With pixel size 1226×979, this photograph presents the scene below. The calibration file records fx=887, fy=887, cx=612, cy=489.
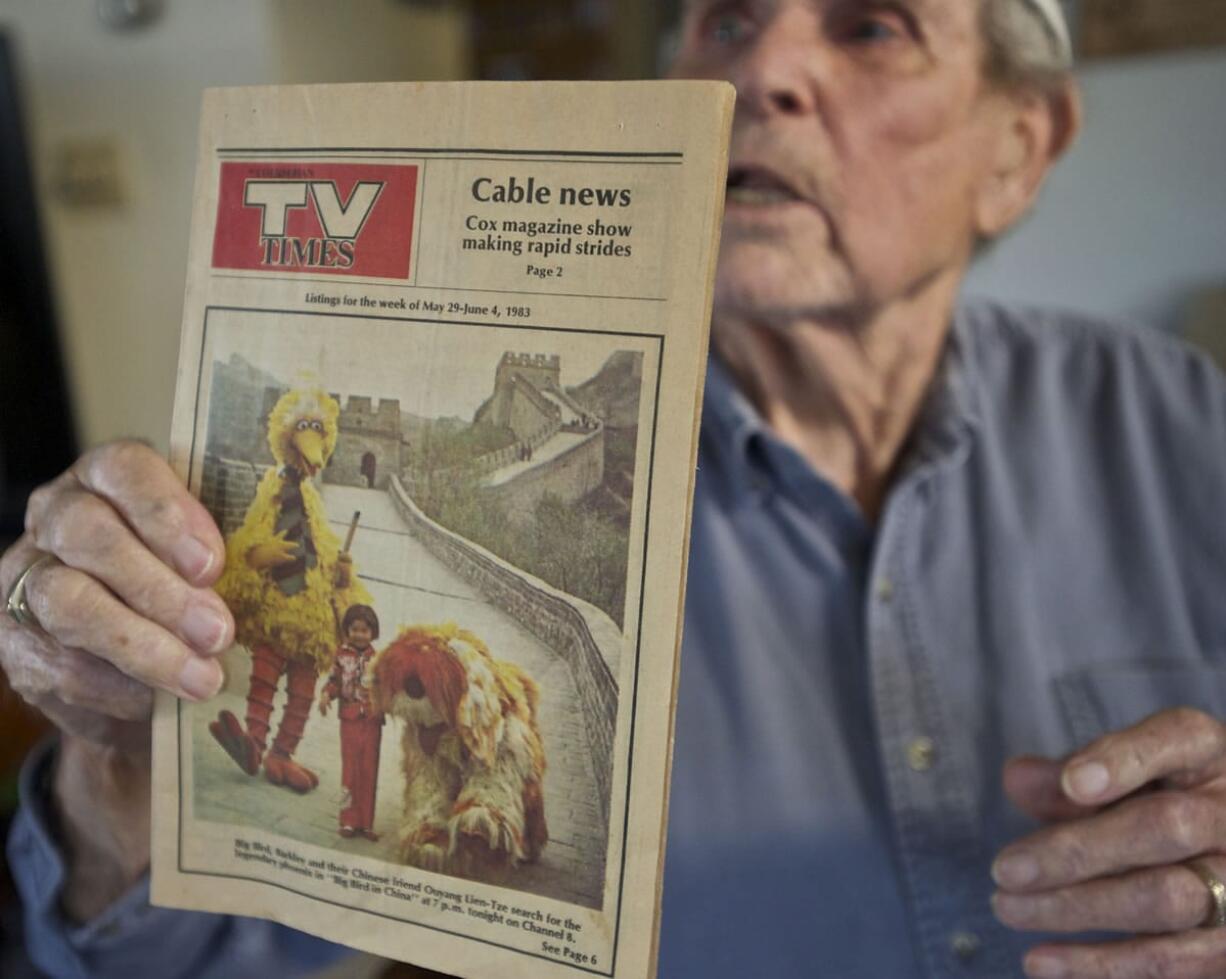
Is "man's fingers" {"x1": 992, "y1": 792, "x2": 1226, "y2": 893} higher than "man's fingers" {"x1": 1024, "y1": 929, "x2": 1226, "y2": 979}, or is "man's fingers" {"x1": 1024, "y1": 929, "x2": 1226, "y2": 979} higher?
"man's fingers" {"x1": 992, "y1": 792, "x2": 1226, "y2": 893}

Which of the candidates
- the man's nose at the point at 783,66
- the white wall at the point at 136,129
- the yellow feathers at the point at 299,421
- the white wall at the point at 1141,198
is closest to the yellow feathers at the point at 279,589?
the yellow feathers at the point at 299,421

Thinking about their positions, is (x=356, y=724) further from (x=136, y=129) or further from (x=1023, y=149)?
(x=136, y=129)

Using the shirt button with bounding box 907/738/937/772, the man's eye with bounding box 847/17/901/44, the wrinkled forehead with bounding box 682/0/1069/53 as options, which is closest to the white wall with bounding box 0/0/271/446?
the wrinkled forehead with bounding box 682/0/1069/53

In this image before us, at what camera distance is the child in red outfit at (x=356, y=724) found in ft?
1.48

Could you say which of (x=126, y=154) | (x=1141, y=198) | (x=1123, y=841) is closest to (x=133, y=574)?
(x=1123, y=841)

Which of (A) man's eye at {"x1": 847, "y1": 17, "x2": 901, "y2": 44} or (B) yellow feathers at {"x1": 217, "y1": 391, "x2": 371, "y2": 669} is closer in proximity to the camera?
(B) yellow feathers at {"x1": 217, "y1": 391, "x2": 371, "y2": 669}

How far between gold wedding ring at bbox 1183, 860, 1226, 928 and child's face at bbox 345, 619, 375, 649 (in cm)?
50

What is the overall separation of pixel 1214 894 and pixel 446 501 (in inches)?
19.9

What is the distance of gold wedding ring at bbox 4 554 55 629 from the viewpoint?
0.47 meters

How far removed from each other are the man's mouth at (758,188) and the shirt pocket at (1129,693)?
455 millimetres

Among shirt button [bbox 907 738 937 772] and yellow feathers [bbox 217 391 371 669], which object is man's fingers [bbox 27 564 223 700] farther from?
shirt button [bbox 907 738 937 772]

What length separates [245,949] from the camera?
26.3 inches

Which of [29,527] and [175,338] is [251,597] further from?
[175,338]

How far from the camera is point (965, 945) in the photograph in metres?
0.65
